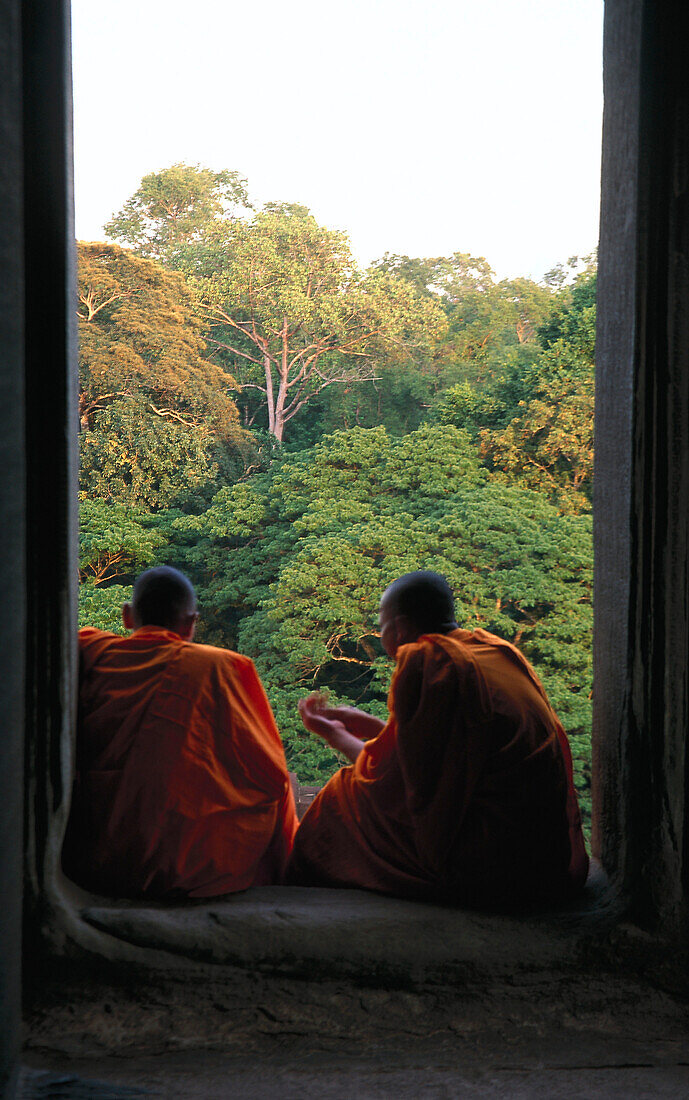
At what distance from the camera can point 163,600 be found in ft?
7.80

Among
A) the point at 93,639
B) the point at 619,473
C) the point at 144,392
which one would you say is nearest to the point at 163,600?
the point at 93,639

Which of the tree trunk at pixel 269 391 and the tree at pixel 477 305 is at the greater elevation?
the tree at pixel 477 305

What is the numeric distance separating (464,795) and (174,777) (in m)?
0.71

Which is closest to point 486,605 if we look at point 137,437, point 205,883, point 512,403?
point 512,403

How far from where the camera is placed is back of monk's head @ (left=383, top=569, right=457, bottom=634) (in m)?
2.31

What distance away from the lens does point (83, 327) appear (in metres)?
9.98

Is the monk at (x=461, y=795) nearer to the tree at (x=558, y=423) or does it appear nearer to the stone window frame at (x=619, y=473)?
the stone window frame at (x=619, y=473)

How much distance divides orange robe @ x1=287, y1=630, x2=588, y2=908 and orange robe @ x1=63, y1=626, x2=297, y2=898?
259 millimetres

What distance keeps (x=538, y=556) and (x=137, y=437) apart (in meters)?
4.72

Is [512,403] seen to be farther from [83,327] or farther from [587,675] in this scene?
[83,327]

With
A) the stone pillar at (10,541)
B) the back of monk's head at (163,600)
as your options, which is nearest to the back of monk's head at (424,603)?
the back of monk's head at (163,600)

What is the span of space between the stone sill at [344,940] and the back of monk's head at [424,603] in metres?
0.72

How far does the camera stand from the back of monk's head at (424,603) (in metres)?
2.31

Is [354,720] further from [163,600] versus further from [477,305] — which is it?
[477,305]
